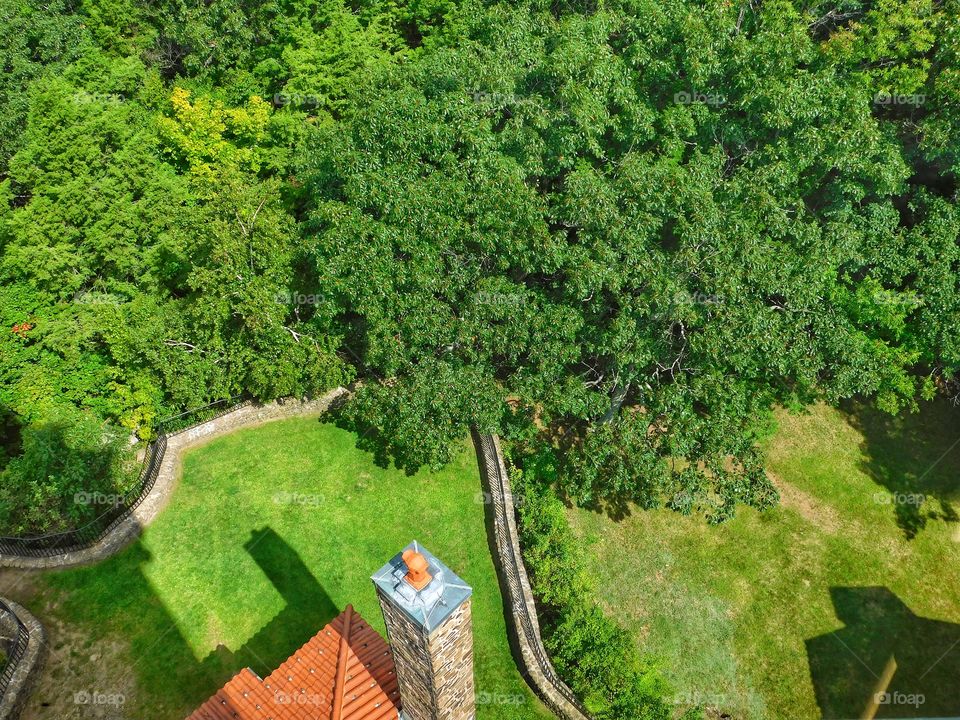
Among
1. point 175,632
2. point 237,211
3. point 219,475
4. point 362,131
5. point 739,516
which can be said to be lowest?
point 175,632

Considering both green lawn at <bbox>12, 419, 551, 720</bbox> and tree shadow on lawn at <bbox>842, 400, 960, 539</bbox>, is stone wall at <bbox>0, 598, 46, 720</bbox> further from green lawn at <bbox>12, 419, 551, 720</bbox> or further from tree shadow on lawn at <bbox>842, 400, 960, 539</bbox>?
tree shadow on lawn at <bbox>842, 400, 960, 539</bbox>

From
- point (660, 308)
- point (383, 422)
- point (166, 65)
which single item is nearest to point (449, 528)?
point (383, 422)

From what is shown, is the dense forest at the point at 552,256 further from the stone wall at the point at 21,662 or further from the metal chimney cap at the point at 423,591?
the metal chimney cap at the point at 423,591

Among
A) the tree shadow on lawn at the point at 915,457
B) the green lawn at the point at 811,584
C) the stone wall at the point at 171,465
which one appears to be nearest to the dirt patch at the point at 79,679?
the stone wall at the point at 171,465

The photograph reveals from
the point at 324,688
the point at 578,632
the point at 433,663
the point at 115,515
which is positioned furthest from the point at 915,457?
→ the point at 115,515

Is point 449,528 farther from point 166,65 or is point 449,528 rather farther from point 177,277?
point 166,65

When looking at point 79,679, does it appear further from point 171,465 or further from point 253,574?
point 171,465
